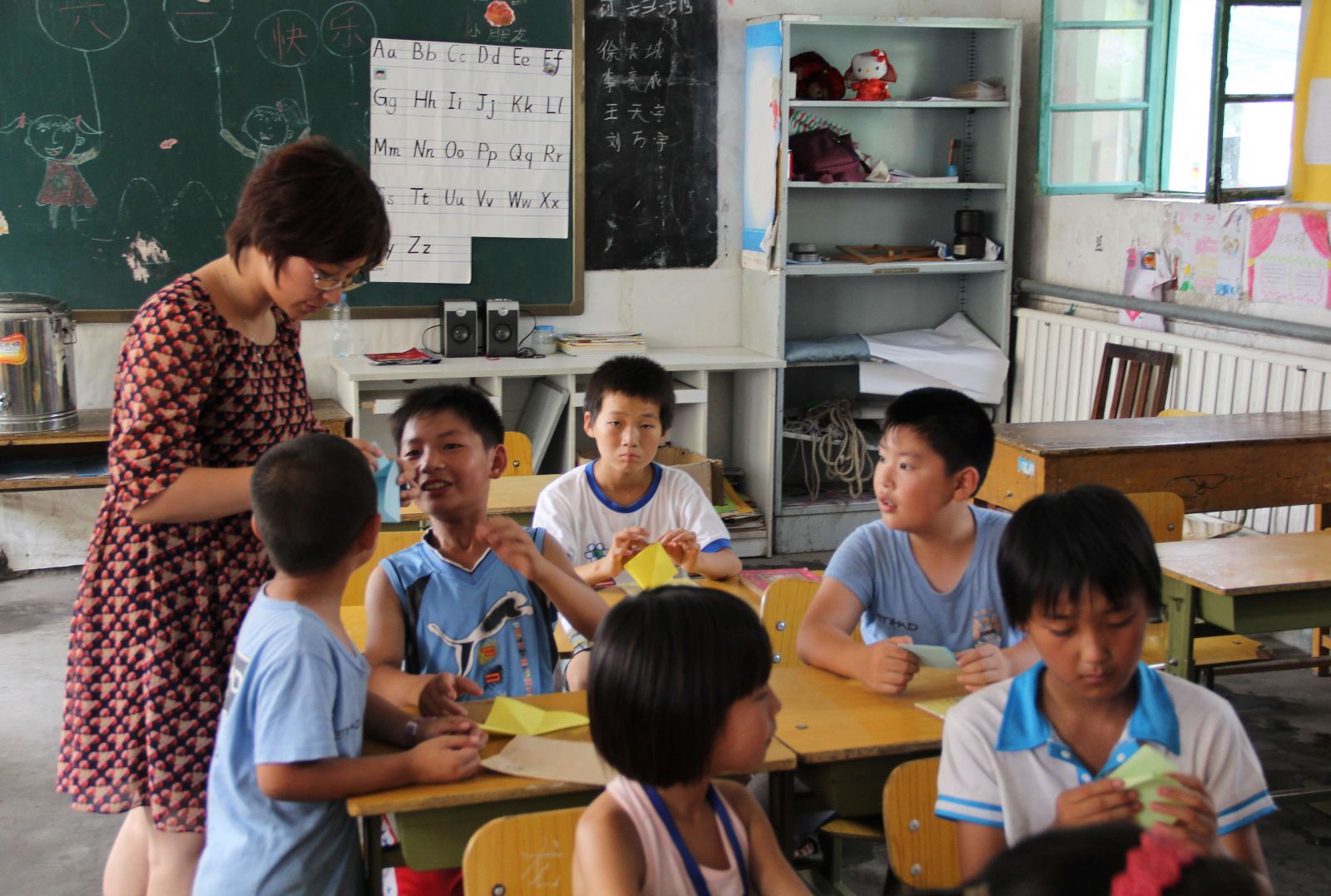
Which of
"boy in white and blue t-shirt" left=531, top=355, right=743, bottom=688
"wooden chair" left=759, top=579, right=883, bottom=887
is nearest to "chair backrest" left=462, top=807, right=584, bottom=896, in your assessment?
"wooden chair" left=759, top=579, right=883, bottom=887

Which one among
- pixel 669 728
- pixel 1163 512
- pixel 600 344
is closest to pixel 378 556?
pixel 669 728

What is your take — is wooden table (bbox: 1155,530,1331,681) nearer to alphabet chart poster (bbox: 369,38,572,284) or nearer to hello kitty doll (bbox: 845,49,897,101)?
hello kitty doll (bbox: 845,49,897,101)

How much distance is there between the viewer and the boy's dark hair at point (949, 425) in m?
2.29

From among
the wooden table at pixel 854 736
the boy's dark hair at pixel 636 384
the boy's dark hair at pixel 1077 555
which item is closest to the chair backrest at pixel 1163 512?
the boy's dark hair at pixel 636 384

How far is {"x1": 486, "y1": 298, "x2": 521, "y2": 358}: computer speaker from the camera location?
524 cm

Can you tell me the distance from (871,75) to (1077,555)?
4366mm

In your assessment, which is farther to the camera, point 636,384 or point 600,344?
point 600,344

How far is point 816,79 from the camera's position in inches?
215

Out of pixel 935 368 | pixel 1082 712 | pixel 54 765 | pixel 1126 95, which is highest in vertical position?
pixel 1126 95

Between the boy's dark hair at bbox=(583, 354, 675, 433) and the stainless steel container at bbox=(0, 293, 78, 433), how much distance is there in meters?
2.58

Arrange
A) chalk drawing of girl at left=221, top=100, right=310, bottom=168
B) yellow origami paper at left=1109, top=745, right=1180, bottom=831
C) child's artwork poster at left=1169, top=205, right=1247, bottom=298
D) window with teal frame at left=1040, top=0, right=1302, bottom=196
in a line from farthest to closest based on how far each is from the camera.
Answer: window with teal frame at left=1040, top=0, right=1302, bottom=196, chalk drawing of girl at left=221, top=100, right=310, bottom=168, child's artwork poster at left=1169, top=205, right=1247, bottom=298, yellow origami paper at left=1109, top=745, right=1180, bottom=831

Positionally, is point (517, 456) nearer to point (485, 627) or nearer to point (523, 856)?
point (485, 627)

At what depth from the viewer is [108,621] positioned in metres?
1.85

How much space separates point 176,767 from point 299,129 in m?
3.72
